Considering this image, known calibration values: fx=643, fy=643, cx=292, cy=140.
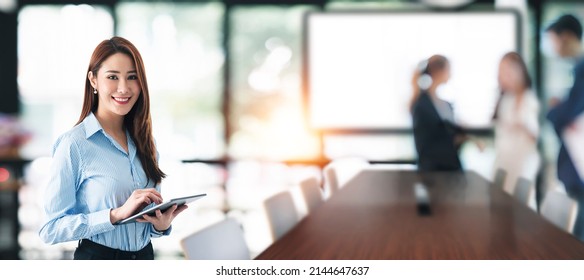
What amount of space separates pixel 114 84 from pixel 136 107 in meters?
0.12

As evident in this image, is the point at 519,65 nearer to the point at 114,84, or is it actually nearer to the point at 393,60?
the point at 393,60

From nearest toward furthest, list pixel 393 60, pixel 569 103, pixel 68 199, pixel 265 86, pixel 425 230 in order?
pixel 68 199 → pixel 425 230 → pixel 569 103 → pixel 265 86 → pixel 393 60

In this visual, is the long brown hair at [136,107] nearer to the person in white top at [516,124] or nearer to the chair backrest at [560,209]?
the chair backrest at [560,209]

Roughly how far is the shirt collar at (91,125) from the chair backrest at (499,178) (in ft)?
6.90

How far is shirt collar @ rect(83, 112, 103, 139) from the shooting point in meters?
1.90

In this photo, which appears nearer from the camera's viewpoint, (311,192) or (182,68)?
(182,68)

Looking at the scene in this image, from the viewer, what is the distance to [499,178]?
3.29m

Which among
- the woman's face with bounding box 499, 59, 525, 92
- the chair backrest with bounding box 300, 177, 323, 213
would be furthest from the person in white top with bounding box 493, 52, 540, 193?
the chair backrest with bounding box 300, 177, 323, 213

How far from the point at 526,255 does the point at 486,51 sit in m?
1.78

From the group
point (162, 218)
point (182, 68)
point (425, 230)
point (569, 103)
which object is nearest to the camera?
point (162, 218)

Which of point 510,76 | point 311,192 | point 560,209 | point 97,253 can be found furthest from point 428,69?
point 97,253

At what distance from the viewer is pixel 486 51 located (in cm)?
354
